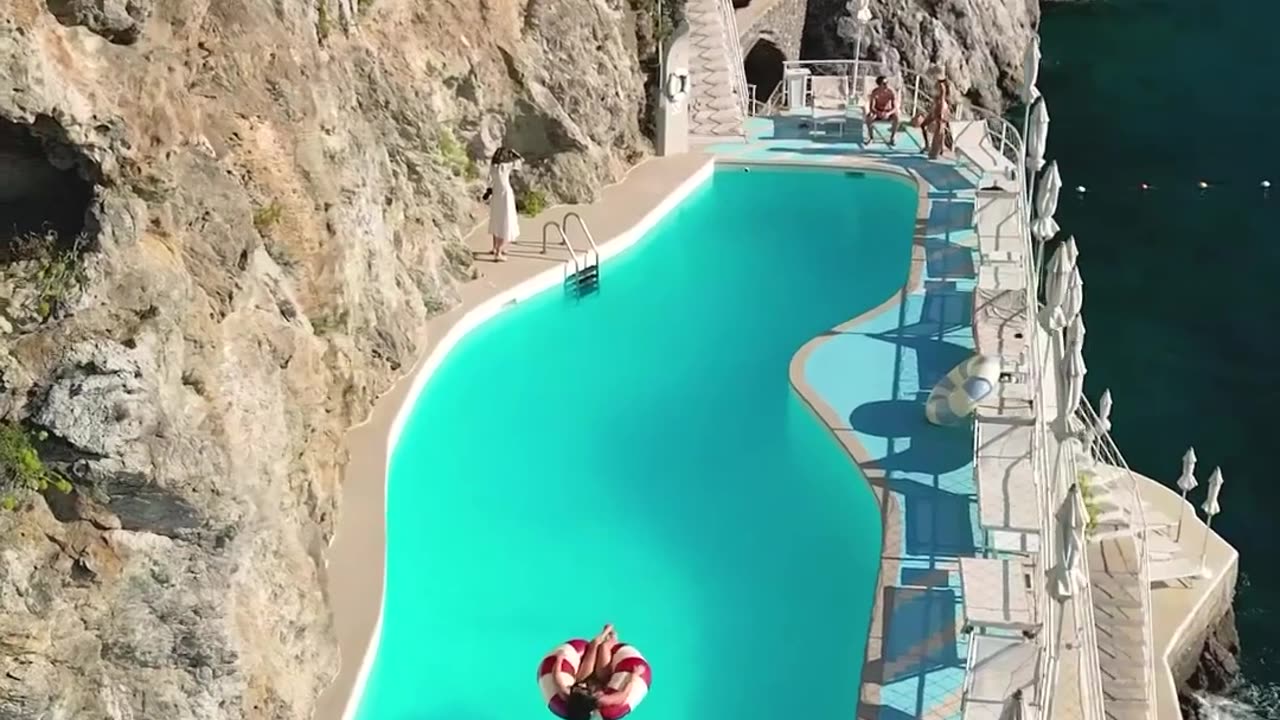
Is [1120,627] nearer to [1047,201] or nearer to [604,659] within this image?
[1047,201]

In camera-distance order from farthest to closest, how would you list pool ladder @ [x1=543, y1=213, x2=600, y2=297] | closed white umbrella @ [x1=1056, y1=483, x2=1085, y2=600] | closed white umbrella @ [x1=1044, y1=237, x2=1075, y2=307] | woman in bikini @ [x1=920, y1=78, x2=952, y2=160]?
woman in bikini @ [x1=920, y1=78, x2=952, y2=160], pool ladder @ [x1=543, y1=213, x2=600, y2=297], closed white umbrella @ [x1=1044, y1=237, x2=1075, y2=307], closed white umbrella @ [x1=1056, y1=483, x2=1085, y2=600]

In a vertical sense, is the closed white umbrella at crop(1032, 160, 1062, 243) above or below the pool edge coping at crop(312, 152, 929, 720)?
above

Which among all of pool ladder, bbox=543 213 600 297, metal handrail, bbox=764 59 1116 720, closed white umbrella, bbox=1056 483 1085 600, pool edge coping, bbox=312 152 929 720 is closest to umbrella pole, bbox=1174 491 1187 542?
metal handrail, bbox=764 59 1116 720

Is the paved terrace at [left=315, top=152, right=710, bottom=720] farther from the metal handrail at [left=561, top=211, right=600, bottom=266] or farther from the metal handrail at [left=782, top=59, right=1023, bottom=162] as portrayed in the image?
the metal handrail at [left=782, top=59, right=1023, bottom=162]

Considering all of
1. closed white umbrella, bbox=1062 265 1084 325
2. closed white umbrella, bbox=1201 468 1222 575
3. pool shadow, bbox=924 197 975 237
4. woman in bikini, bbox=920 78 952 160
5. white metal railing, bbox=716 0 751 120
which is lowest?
closed white umbrella, bbox=1201 468 1222 575


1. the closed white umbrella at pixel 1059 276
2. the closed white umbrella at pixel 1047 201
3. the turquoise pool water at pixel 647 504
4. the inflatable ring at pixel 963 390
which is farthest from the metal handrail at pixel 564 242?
the closed white umbrella at pixel 1059 276

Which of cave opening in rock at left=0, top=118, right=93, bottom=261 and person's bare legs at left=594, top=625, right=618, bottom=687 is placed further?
person's bare legs at left=594, top=625, right=618, bottom=687

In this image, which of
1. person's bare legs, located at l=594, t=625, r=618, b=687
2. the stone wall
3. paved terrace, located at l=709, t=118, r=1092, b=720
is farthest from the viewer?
the stone wall

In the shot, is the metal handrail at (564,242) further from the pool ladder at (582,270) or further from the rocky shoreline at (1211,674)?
the rocky shoreline at (1211,674)
